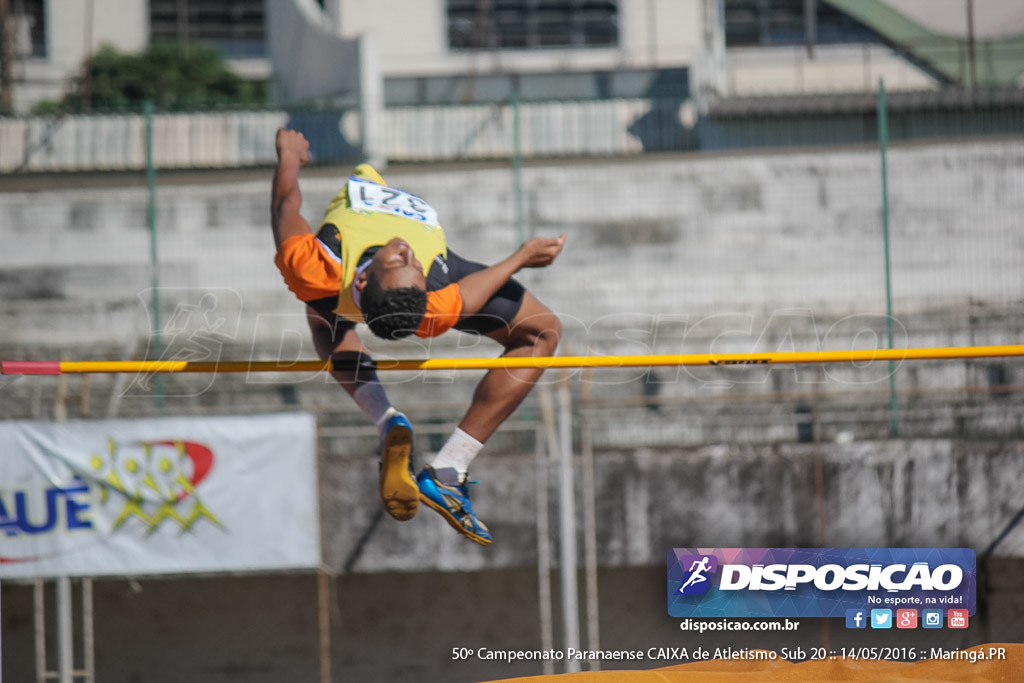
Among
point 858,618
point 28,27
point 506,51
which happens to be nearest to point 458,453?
point 858,618

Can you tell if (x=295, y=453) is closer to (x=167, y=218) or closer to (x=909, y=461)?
(x=167, y=218)

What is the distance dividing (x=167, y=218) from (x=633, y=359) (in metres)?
4.64

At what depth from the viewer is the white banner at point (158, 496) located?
575cm

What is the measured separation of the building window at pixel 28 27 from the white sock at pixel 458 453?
1206 cm

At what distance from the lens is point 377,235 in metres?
4.57

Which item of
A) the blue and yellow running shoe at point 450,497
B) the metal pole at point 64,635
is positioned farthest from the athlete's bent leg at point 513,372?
the metal pole at point 64,635

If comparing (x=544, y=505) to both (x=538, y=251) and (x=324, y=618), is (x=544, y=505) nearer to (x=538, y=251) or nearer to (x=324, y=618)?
(x=324, y=618)

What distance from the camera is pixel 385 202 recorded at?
4750 mm

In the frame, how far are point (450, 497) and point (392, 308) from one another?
0.94 m

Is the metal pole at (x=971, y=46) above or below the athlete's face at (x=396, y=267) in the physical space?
above

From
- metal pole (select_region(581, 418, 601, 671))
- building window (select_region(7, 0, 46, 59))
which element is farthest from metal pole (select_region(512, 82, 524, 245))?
building window (select_region(7, 0, 46, 59))

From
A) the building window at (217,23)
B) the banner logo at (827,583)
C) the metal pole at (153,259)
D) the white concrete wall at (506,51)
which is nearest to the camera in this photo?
the banner logo at (827,583)

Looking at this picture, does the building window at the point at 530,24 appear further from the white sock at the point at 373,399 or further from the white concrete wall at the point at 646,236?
the white sock at the point at 373,399

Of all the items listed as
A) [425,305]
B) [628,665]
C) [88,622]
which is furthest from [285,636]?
[425,305]
